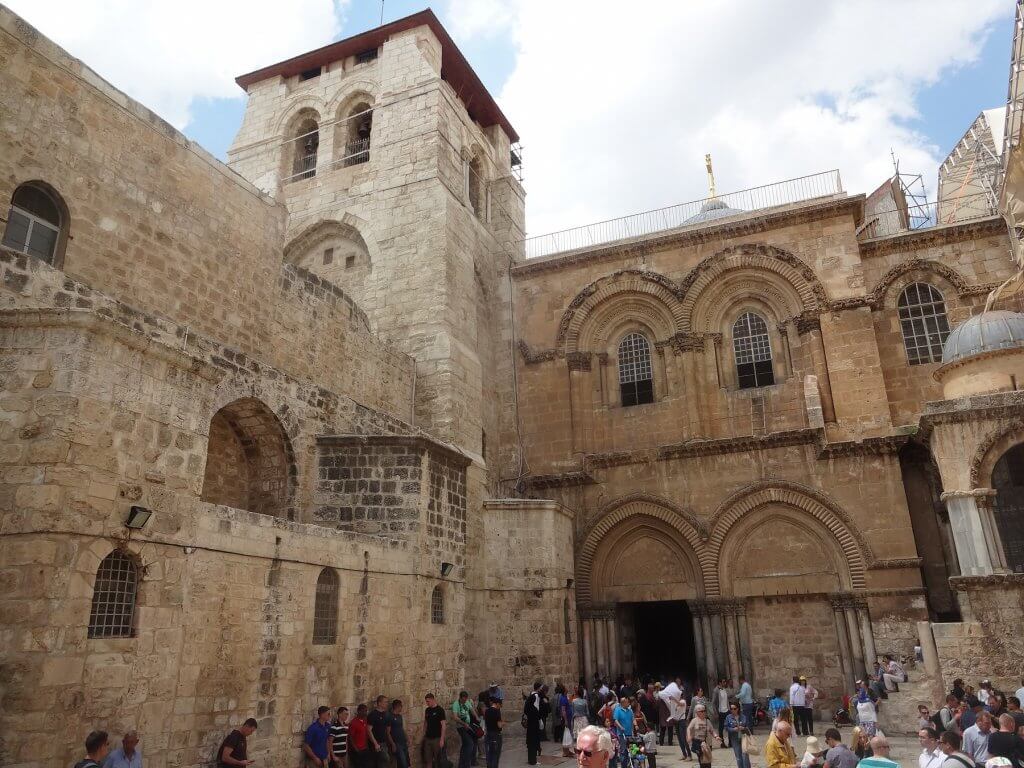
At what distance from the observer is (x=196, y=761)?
724 cm

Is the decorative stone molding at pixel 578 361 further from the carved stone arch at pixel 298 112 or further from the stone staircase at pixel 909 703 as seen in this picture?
the carved stone arch at pixel 298 112

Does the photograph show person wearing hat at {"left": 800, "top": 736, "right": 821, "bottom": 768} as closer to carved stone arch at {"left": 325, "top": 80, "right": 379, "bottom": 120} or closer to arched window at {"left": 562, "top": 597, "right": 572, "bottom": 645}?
arched window at {"left": 562, "top": 597, "right": 572, "bottom": 645}

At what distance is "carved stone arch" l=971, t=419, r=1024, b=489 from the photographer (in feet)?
42.2

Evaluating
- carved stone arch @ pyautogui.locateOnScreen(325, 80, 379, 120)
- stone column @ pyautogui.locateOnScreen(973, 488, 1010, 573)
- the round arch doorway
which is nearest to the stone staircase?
stone column @ pyautogui.locateOnScreen(973, 488, 1010, 573)

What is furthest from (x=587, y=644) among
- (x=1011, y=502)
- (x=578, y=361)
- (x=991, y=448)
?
(x=1011, y=502)

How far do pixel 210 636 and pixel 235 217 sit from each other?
7.41 m

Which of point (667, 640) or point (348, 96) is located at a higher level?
point (348, 96)

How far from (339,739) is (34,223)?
7.20m

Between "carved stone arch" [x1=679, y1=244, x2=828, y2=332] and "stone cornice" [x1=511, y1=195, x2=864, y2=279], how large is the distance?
478 mm

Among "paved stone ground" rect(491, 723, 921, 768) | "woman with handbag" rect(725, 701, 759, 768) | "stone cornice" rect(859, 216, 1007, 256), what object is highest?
"stone cornice" rect(859, 216, 1007, 256)

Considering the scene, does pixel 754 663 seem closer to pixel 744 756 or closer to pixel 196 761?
pixel 744 756

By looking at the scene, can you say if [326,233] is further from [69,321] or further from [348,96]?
[69,321]

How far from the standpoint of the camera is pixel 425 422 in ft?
51.9

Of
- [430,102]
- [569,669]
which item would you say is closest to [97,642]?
[569,669]
